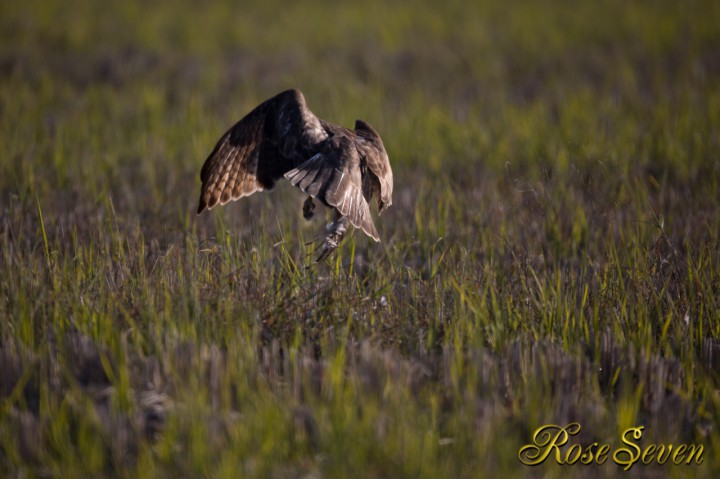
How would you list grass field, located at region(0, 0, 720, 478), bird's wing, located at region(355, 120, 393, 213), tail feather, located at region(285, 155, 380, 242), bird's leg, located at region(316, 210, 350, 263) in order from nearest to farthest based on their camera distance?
grass field, located at region(0, 0, 720, 478) < tail feather, located at region(285, 155, 380, 242) < bird's leg, located at region(316, 210, 350, 263) < bird's wing, located at region(355, 120, 393, 213)

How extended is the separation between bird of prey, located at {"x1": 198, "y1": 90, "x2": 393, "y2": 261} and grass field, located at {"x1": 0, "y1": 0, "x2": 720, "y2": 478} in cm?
21

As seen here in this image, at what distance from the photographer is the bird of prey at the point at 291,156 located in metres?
4.33

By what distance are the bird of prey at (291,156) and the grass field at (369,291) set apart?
21 centimetres

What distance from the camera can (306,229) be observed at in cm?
558

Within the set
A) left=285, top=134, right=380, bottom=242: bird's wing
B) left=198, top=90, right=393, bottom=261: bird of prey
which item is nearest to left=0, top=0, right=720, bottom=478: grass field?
left=198, top=90, right=393, bottom=261: bird of prey

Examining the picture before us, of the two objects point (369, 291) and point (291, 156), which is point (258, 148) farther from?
point (369, 291)

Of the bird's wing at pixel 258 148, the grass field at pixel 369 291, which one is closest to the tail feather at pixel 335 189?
the grass field at pixel 369 291

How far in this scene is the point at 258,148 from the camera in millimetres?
4777

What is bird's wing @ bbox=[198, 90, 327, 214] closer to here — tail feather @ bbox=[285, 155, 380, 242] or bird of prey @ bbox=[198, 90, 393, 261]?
bird of prey @ bbox=[198, 90, 393, 261]

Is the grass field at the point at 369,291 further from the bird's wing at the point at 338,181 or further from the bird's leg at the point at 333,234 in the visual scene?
the bird's wing at the point at 338,181

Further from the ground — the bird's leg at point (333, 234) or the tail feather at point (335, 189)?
the tail feather at point (335, 189)

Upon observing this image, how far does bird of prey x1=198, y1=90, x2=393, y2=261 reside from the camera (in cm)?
433

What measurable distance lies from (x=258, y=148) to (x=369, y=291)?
1.15m

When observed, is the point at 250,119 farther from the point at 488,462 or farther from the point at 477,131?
the point at 477,131
